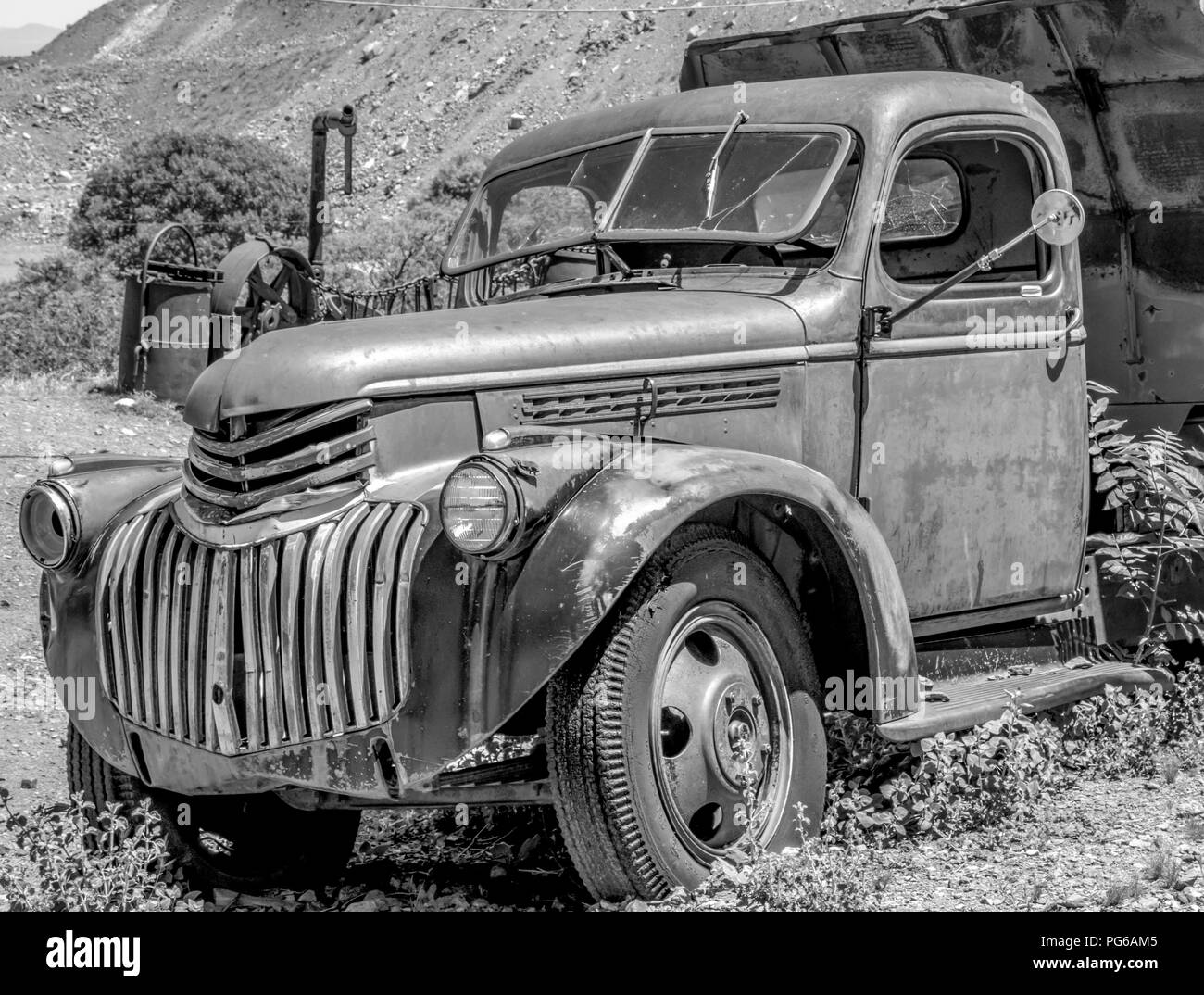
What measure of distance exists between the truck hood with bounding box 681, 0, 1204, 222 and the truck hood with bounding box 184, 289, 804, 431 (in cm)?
185

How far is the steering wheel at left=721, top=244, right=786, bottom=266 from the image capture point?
4590 mm

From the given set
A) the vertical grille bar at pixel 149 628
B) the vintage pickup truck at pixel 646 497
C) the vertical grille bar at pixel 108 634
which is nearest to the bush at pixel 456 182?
the vintage pickup truck at pixel 646 497

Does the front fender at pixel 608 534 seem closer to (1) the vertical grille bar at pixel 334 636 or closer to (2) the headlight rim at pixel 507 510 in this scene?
(2) the headlight rim at pixel 507 510

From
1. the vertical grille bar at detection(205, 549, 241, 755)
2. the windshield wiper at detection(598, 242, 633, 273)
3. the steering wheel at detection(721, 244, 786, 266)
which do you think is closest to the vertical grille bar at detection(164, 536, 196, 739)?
the vertical grille bar at detection(205, 549, 241, 755)

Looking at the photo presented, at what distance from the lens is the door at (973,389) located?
4602 mm

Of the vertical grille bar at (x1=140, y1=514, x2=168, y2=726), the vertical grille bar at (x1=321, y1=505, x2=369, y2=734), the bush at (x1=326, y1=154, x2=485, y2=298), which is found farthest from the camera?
the bush at (x1=326, y1=154, x2=485, y2=298)

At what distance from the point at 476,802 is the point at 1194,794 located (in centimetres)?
228

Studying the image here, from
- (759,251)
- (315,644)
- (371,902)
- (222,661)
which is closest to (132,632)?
(222,661)

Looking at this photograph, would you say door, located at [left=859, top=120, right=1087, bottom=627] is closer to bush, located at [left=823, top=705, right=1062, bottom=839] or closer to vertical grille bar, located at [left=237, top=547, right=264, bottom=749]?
bush, located at [left=823, top=705, right=1062, bottom=839]

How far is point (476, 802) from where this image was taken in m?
3.77

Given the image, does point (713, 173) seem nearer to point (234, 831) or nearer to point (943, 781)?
point (943, 781)

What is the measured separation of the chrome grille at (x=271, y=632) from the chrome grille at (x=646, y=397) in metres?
0.53

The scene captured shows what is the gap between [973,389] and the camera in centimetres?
479
